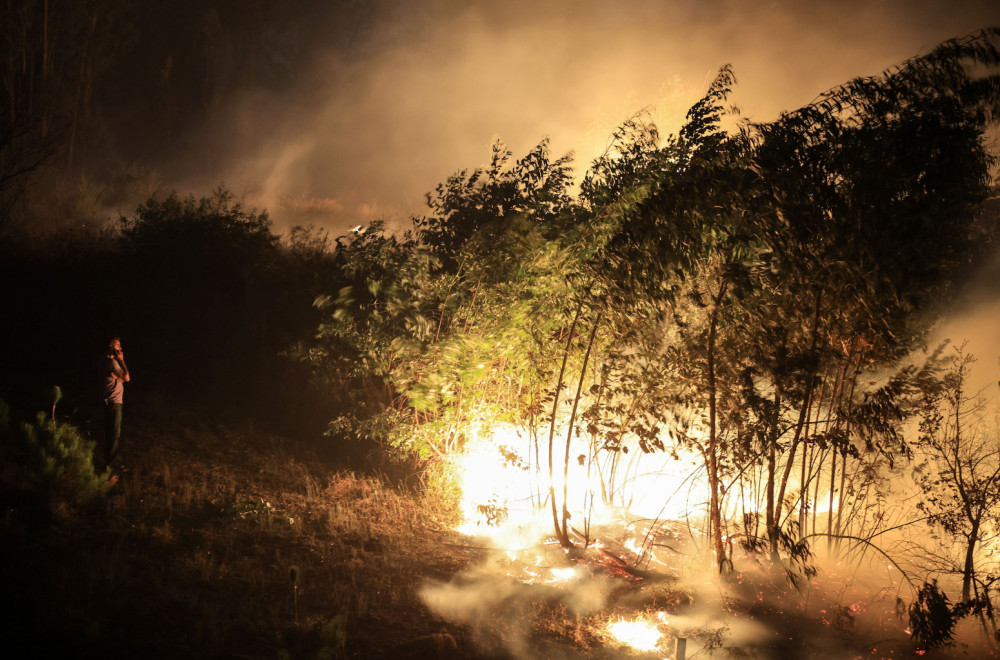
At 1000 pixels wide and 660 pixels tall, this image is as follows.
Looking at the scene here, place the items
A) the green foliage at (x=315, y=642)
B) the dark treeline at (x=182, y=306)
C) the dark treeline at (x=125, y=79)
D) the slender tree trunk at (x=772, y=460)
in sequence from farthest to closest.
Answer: the dark treeline at (x=125, y=79)
the dark treeline at (x=182, y=306)
the slender tree trunk at (x=772, y=460)
the green foliage at (x=315, y=642)

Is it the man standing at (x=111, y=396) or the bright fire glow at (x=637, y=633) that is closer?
the bright fire glow at (x=637, y=633)

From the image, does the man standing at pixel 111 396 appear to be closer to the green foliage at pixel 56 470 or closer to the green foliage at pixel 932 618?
the green foliage at pixel 56 470

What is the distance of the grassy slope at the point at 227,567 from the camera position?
4.90 meters

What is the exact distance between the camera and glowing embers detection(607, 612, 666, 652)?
566 cm

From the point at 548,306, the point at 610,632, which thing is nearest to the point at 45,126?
the point at 548,306

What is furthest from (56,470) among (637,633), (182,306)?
(182,306)

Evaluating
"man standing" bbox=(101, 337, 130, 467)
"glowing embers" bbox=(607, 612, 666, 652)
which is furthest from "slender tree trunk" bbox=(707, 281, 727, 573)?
"man standing" bbox=(101, 337, 130, 467)

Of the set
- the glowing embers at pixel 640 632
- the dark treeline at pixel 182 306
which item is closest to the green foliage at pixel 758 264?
the glowing embers at pixel 640 632

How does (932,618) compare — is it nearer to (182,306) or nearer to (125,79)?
(182,306)

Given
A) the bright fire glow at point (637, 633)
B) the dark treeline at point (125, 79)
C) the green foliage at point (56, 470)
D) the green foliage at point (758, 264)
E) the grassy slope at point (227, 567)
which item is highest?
the dark treeline at point (125, 79)

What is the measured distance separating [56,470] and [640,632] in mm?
5973

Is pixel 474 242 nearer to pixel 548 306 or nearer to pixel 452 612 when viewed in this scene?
pixel 548 306

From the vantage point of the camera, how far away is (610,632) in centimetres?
589

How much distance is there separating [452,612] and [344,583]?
3.51ft
